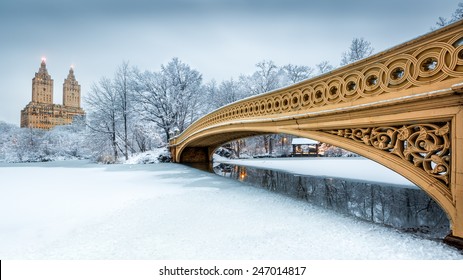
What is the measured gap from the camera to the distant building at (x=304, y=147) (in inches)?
1032

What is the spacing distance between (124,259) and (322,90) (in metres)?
4.02

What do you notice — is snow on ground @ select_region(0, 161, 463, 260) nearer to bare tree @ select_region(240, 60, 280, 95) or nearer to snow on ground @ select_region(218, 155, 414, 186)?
snow on ground @ select_region(218, 155, 414, 186)

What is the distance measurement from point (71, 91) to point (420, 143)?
115 m

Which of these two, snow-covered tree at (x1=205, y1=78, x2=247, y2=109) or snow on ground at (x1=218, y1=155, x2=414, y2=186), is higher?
snow-covered tree at (x1=205, y1=78, x2=247, y2=109)

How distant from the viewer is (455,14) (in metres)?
13.7

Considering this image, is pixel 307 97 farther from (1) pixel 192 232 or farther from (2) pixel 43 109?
(2) pixel 43 109

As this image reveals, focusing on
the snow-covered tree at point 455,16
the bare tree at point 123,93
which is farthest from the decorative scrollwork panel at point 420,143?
the bare tree at point 123,93

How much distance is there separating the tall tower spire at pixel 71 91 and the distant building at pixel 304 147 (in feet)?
315

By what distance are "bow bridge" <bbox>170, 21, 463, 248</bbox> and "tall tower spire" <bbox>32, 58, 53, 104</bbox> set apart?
78.9m

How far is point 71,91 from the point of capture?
9062 cm

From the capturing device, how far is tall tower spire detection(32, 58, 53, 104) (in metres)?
61.2

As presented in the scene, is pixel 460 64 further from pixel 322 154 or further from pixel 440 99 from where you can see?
pixel 322 154

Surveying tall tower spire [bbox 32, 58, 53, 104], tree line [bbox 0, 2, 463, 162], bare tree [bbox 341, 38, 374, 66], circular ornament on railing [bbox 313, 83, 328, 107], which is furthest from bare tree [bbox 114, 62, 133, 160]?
tall tower spire [bbox 32, 58, 53, 104]

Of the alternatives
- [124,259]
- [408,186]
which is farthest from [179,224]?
[408,186]
